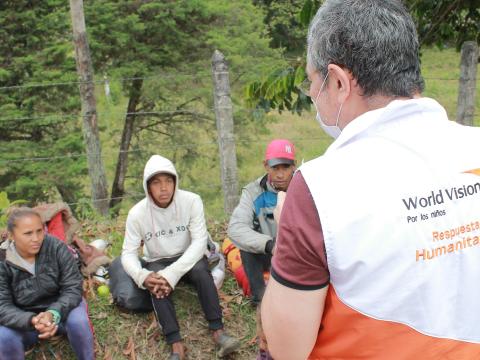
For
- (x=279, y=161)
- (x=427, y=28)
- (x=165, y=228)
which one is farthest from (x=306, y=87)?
(x=165, y=228)

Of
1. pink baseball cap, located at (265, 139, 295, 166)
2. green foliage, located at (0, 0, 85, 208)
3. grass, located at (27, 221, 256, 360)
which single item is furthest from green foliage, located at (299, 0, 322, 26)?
green foliage, located at (0, 0, 85, 208)

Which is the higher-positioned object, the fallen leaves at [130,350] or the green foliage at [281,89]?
the green foliage at [281,89]

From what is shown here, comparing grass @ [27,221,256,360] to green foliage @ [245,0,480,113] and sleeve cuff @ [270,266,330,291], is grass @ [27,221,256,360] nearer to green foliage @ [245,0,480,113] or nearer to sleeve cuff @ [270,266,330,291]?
green foliage @ [245,0,480,113]

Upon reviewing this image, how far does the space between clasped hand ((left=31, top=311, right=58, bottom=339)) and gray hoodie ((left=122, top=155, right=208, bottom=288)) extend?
2.25ft

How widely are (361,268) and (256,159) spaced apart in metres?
11.0

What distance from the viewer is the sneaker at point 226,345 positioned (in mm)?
3795

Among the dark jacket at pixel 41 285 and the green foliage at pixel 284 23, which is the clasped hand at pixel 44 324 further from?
the green foliage at pixel 284 23

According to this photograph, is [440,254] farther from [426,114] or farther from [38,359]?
[38,359]

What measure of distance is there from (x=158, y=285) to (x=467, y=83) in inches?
142

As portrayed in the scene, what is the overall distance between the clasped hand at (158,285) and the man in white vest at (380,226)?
270 cm

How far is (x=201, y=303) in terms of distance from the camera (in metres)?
3.98

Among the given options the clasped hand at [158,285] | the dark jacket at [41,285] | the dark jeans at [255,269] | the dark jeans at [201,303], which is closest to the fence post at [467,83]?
the dark jeans at [255,269]

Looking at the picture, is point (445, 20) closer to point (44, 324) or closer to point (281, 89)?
point (281, 89)

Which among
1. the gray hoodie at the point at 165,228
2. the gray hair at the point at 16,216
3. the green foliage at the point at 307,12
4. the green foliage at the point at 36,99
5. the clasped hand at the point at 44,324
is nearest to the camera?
the green foliage at the point at 307,12
